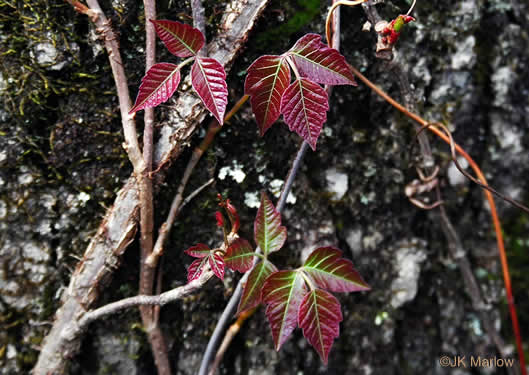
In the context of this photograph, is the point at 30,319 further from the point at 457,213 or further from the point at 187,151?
the point at 457,213

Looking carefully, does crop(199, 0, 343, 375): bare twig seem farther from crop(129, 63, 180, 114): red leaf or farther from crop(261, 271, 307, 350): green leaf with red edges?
crop(129, 63, 180, 114): red leaf

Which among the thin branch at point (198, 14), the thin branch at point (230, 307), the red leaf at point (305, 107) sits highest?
the thin branch at point (198, 14)

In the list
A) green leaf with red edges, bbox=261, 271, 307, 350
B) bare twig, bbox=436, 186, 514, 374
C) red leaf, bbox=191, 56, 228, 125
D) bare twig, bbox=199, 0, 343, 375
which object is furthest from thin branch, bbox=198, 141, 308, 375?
bare twig, bbox=436, 186, 514, 374

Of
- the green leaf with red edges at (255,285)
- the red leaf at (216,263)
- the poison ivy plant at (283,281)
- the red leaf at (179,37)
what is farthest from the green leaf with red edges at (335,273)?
the red leaf at (179,37)

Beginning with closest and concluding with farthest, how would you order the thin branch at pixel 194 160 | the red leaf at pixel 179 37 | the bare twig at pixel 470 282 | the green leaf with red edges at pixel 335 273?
the red leaf at pixel 179 37, the green leaf with red edges at pixel 335 273, the thin branch at pixel 194 160, the bare twig at pixel 470 282

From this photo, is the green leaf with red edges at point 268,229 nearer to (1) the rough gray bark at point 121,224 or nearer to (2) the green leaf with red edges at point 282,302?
(2) the green leaf with red edges at point 282,302

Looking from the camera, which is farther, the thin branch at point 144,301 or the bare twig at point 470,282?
the bare twig at point 470,282

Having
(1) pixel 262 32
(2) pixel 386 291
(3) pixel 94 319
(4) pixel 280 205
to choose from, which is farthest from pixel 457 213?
(3) pixel 94 319

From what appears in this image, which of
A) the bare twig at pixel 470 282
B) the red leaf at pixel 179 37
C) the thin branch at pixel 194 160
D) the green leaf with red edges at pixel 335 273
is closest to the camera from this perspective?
the red leaf at pixel 179 37
